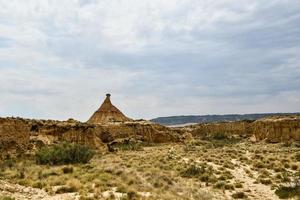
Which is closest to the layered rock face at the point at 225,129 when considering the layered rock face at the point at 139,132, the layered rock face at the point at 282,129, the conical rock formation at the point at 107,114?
the conical rock formation at the point at 107,114

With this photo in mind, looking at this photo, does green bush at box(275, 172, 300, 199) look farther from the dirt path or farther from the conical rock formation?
the conical rock formation

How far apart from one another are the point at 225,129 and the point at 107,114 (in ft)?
98.2

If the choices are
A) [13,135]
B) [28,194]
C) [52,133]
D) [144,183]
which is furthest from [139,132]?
[28,194]

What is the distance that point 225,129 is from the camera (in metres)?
105

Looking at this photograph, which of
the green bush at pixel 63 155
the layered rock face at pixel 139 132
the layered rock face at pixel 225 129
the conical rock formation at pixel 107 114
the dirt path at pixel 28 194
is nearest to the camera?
the dirt path at pixel 28 194

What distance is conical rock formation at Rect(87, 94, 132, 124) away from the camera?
3713 inches

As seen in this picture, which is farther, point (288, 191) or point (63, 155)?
point (63, 155)

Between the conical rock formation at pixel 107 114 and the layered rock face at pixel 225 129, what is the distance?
20657 mm

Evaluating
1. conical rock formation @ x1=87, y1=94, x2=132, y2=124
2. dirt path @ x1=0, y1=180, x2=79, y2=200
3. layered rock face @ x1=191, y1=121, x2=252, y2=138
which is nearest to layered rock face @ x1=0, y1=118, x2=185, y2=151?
dirt path @ x1=0, y1=180, x2=79, y2=200

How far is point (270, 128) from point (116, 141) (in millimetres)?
24120

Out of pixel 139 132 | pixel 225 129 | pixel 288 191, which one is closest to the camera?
pixel 288 191

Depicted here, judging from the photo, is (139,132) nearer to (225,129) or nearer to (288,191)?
(225,129)

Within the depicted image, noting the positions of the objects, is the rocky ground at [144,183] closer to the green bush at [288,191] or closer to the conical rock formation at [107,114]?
the green bush at [288,191]

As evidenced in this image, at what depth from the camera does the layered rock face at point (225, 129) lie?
101m
